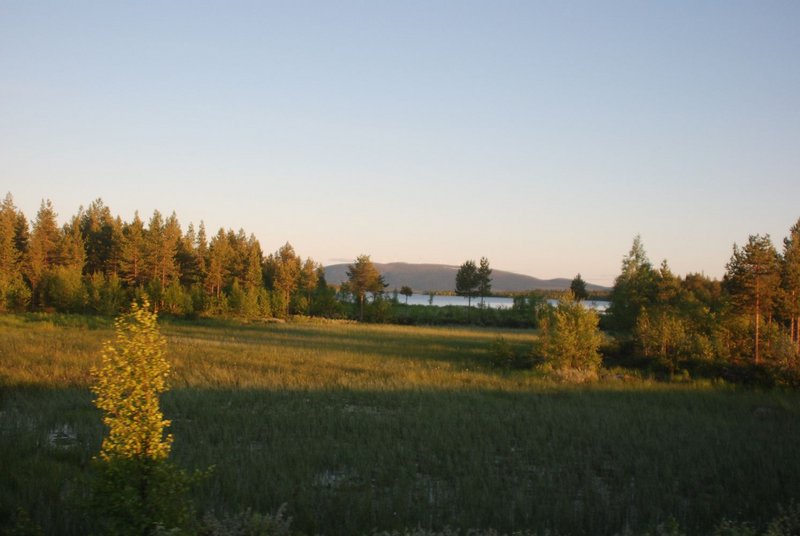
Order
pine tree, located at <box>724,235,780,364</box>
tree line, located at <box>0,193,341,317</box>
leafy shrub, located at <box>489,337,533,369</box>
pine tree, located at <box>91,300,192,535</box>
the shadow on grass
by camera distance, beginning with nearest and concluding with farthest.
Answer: pine tree, located at <box>91,300,192,535</box> → the shadow on grass → pine tree, located at <box>724,235,780,364</box> → leafy shrub, located at <box>489,337,533,369</box> → tree line, located at <box>0,193,341,317</box>

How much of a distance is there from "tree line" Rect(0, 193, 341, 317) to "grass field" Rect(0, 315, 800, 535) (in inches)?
1413

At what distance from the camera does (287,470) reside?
9.54 metres

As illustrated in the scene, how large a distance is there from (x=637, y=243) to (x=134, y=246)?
5288 centimetres

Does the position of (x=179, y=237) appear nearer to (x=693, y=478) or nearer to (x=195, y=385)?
(x=195, y=385)

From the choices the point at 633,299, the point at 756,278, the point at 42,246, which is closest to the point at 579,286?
the point at 633,299

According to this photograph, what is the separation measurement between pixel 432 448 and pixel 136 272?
197ft

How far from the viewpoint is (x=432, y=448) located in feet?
37.6

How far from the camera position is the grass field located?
8.10 metres

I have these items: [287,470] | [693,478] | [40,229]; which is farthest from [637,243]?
[40,229]

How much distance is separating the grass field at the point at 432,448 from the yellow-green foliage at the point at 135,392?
911mm

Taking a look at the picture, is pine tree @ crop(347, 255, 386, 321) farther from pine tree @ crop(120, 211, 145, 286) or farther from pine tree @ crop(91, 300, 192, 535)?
pine tree @ crop(91, 300, 192, 535)

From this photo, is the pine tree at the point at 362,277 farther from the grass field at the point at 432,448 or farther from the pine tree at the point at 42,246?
the grass field at the point at 432,448

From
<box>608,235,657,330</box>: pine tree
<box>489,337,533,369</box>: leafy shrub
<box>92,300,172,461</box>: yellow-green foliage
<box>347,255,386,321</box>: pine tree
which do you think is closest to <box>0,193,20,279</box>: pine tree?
<box>347,255,386,321</box>: pine tree

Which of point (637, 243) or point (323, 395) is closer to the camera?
point (323, 395)
